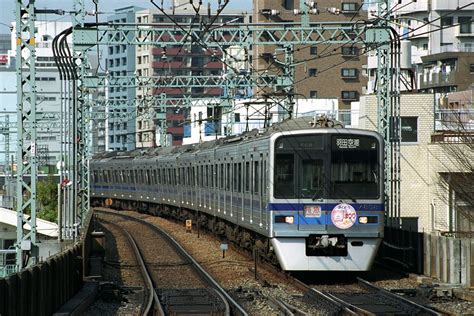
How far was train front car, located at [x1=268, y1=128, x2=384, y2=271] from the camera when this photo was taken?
16.9 m

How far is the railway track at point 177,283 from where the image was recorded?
45.5 ft

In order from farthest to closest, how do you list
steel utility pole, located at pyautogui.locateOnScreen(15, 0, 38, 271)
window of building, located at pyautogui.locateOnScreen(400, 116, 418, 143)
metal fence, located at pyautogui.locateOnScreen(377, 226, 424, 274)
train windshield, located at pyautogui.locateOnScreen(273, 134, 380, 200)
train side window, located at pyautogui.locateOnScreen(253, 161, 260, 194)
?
1. window of building, located at pyautogui.locateOnScreen(400, 116, 418, 143)
2. train side window, located at pyautogui.locateOnScreen(253, 161, 260, 194)
3. metal fence, located at pyautogui.locateOnScreen(377, 226, 424, 274)
4. steel utility pole, located at pyautogui.locateOnScreen(15, 0, 38, 271)
5. train windshield, located at pyautogui.locateOnScreen(273, 134, 380, 200)

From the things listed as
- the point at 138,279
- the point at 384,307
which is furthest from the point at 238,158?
the point at 384,307

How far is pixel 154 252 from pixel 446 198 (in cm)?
1018

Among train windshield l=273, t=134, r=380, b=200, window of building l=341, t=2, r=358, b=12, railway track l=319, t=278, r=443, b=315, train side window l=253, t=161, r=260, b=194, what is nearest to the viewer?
railway track l=319, t=278, r=443, b=315

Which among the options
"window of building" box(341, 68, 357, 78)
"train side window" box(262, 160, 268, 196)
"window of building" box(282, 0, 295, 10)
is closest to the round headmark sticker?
"train side window" box(262, 160, 268, 196)

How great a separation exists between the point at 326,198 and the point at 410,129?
1517 cm

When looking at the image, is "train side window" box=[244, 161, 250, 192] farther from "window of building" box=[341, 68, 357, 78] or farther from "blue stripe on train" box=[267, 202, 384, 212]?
"window of building" box=[341, 68, 357, 78]

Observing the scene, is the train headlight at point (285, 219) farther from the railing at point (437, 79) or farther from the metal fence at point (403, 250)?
the railing at point (437, 79)

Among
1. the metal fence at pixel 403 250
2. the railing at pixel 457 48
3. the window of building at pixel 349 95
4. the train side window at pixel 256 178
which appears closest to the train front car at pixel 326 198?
the train side window at pixel 256 178

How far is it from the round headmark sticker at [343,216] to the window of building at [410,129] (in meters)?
14.9

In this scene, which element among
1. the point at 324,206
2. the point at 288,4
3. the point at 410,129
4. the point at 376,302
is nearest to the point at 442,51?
the point at 288,4

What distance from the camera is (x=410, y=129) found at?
103ft

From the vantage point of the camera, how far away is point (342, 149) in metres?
17.0
